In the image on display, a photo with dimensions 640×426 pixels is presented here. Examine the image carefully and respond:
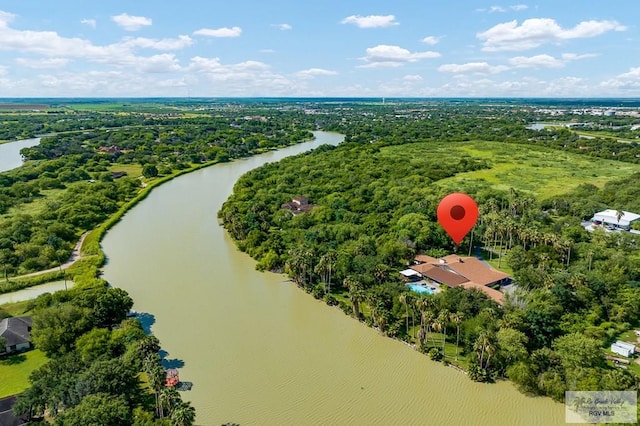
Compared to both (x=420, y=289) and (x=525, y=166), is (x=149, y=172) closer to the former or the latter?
(x=420, y=289)

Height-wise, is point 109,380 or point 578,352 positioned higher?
point 578,352

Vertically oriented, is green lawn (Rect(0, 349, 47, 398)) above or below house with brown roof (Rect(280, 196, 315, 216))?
below

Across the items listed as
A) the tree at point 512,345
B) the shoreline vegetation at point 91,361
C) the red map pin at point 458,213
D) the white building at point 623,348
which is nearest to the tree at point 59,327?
the shoreline vegetation at point 91,361

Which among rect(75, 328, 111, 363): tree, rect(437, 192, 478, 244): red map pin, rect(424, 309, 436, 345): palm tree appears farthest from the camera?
rect(437, 192, 478, 244): red map pin

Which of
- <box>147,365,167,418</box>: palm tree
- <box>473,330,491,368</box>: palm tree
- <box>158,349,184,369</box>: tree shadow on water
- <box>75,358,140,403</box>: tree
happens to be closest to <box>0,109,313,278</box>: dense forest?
<box>158,349,184,369</box>: tree shadow on water

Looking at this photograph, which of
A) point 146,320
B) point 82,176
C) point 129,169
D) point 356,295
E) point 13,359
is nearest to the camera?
point 13,359

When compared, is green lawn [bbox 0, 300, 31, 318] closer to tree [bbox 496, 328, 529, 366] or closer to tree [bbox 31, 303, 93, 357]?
tree [bbox 31, 303, 93, 357]

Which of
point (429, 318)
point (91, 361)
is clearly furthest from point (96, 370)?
point (429, 318)
